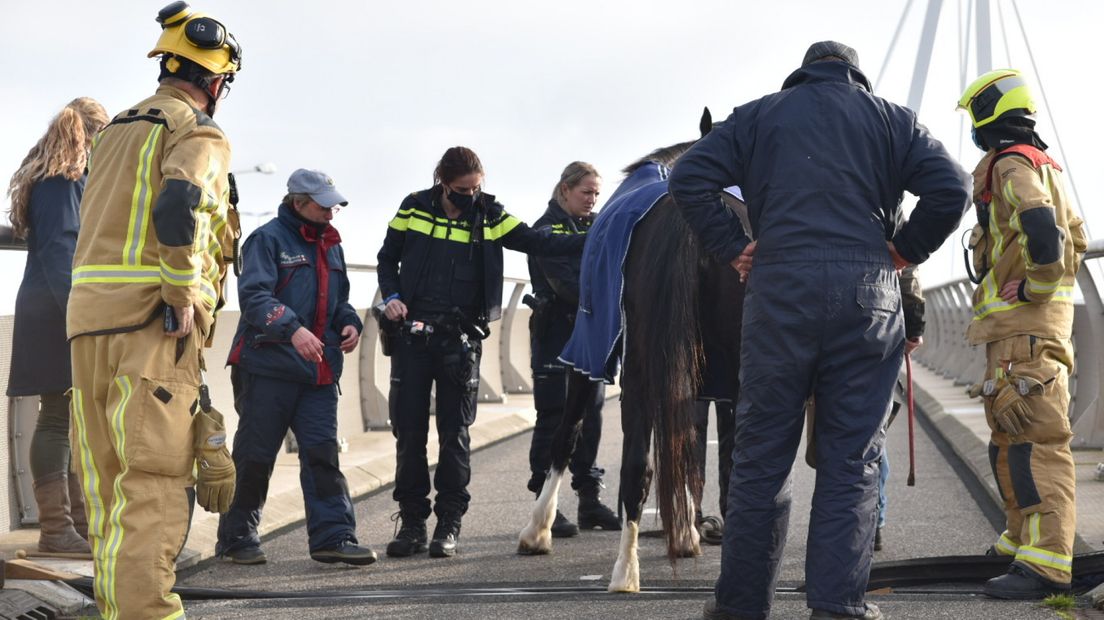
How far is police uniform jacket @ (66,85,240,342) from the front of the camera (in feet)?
16.4

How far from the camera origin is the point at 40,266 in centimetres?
682

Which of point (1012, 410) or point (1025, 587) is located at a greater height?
point (1012, 410)

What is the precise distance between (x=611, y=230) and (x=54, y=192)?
248 centimetres

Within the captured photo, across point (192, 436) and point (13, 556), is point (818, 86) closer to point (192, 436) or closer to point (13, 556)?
point (192, 436)

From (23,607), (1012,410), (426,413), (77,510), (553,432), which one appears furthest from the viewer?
(553,432)

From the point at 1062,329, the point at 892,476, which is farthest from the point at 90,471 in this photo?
the point at 892,476

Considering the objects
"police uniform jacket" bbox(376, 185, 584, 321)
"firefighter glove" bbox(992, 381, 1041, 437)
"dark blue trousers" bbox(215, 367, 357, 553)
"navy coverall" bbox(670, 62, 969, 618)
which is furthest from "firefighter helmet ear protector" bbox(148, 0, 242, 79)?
"firefighter glove" bbox(992, 381, 1041, 437)

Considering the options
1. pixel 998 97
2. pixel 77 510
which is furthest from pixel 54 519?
pixel 998 97

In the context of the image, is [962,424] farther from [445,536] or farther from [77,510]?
[77,510]

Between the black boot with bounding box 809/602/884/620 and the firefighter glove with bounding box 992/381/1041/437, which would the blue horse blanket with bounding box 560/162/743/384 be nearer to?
the firefighter glove with bounding box 992/381/1041/437

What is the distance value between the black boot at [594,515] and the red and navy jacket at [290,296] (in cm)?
178

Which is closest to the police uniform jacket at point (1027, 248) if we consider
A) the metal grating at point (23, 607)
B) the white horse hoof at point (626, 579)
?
the white horse hoof at point (626, 579)

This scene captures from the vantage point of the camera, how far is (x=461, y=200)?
25.6ft

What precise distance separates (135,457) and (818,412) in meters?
2.28
